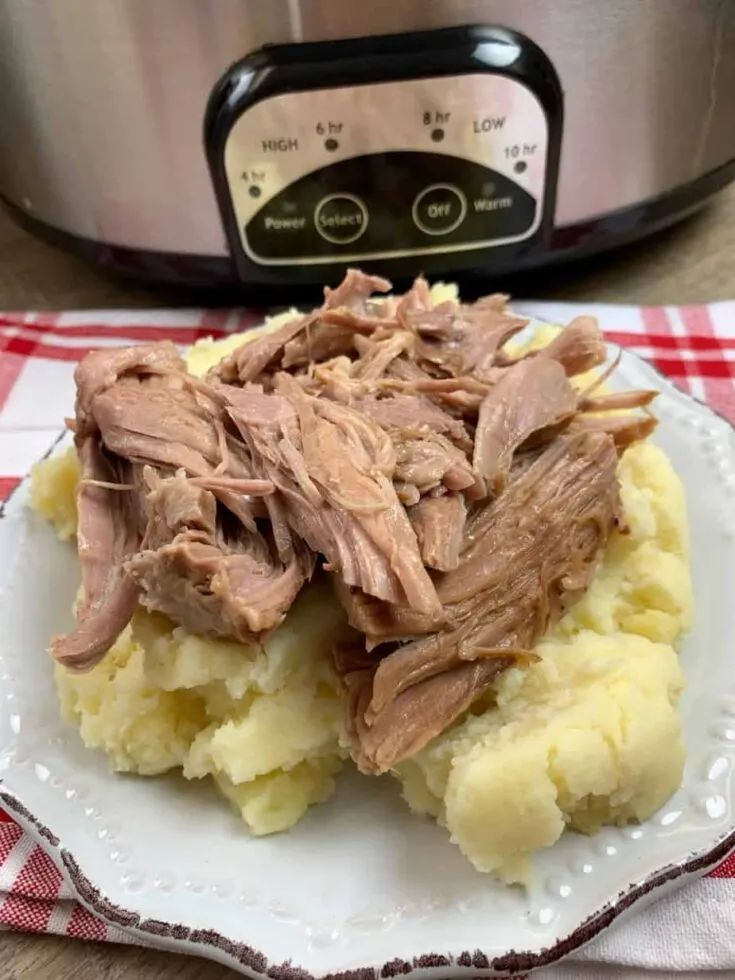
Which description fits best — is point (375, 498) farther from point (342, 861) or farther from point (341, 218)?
point (341, 218)

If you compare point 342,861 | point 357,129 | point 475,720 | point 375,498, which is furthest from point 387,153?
point 342,861

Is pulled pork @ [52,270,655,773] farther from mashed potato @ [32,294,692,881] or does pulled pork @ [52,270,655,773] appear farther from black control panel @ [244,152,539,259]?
black control panel @ [244,152,539,259]

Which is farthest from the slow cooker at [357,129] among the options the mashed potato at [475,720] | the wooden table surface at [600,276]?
the mashed potato at [475,720]

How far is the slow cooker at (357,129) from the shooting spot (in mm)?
1469

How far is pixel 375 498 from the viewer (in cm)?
105

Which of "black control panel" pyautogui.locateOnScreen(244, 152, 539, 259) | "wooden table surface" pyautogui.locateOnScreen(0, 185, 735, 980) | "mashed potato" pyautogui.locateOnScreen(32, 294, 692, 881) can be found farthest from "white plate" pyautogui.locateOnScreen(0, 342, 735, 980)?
"wooden table surface" pyautogui.locateOnScreen(0, 185, 735, 980)

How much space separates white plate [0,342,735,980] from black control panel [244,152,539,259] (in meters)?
0.81

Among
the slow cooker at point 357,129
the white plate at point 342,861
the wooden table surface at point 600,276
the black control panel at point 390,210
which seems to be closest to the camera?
the white plate at point 342,861

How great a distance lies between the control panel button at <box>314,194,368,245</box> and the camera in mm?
1683

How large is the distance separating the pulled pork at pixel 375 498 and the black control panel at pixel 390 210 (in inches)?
15.7

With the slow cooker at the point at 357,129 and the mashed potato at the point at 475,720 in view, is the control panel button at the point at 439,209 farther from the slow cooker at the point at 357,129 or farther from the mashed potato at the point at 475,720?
the mashed potato at the point at 475,720

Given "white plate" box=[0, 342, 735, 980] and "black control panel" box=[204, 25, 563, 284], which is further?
"black control panel" box=[204, 25, 563, 284]

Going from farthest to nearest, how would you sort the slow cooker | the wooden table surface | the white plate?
the wooden table surface, the slow cooker, the white plate

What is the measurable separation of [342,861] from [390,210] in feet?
3.70
